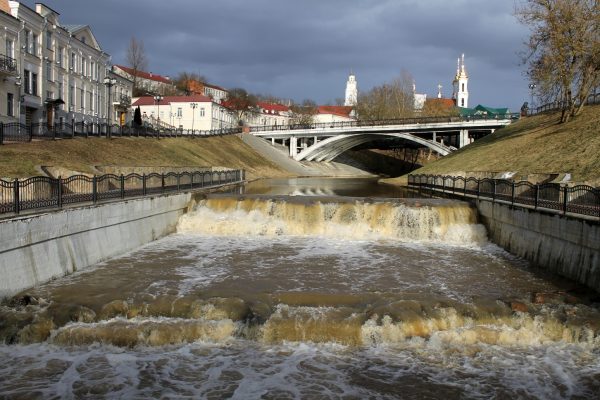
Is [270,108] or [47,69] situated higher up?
[270,108]

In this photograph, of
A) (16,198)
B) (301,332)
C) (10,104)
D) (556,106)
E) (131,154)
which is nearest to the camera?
(301,332)

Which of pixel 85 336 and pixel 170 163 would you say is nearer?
pixel 85 336

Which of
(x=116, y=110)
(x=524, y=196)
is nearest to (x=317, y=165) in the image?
(x=116, y=110)

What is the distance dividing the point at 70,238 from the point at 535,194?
583 inches

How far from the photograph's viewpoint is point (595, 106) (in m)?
44.8

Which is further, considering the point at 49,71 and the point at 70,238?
the point at 49,71

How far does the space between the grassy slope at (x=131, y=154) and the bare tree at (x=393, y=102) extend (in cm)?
3578

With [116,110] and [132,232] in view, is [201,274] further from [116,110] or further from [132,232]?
[116,110]

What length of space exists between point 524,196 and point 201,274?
1271cm

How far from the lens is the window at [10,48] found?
133ft

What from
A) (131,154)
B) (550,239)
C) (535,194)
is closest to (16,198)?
(550,239)

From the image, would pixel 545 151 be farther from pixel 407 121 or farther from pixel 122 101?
pixel 122 101

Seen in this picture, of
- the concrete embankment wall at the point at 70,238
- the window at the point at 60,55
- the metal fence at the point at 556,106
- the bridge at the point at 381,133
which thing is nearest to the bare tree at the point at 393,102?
the bridge at the point at 381,133

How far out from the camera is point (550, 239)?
1592cm
